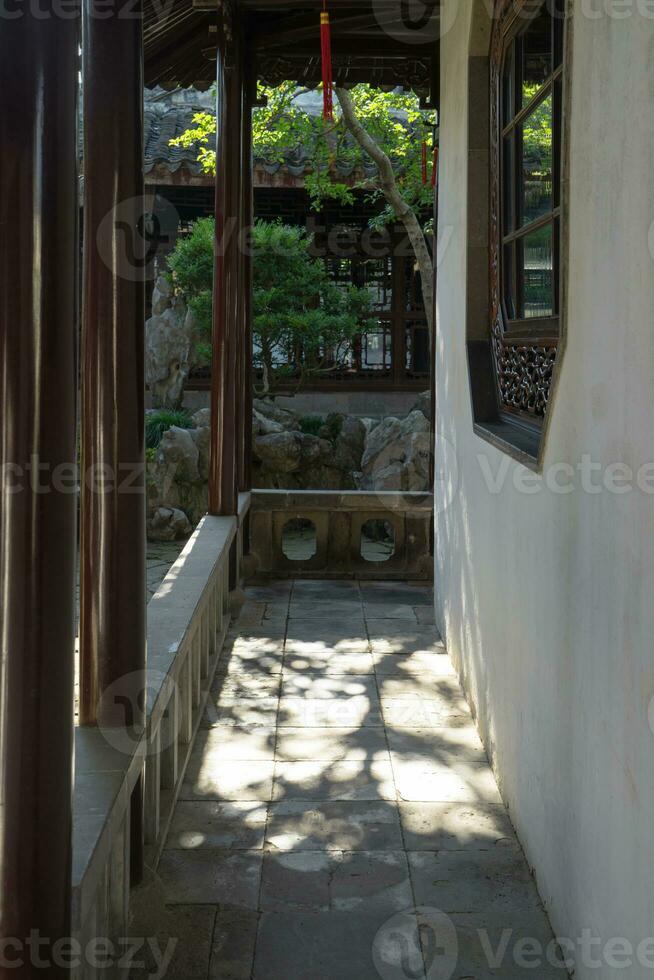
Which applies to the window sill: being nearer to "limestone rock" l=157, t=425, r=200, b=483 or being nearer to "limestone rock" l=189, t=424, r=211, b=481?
"limestone rock" l=157, t=425, r=200, b=483

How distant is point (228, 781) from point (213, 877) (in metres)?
0.76

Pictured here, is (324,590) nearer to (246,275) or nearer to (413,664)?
(413,664)

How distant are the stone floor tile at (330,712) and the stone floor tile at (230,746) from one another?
0.17 metres

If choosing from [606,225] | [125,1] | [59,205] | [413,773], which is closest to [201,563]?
[413,773]

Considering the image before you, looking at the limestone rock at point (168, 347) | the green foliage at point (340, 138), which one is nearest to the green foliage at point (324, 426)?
the limestone rock at point (168, 347)

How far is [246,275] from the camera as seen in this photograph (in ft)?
24.8

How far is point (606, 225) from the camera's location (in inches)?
98.3

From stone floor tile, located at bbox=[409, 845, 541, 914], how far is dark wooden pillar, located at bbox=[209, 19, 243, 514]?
11.2 feet

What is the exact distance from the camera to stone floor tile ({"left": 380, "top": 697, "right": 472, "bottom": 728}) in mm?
4797

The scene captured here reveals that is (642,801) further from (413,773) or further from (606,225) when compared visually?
(413,773)

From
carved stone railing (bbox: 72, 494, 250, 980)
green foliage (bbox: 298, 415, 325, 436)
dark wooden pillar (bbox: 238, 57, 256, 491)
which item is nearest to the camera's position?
carved stone railing (bbox: 72, 494, 250, 980)

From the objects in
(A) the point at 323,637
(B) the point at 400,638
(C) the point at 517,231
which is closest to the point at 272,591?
(A) the point at 323,637

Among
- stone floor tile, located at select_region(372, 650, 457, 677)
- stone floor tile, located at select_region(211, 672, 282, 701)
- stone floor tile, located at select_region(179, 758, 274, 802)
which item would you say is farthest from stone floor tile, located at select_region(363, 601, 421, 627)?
stone floor tile, located at select_region(179, 758, 274, 802)

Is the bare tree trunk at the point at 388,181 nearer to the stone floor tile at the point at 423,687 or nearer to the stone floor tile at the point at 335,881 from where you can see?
the stone floor tile at the point at 423,687
